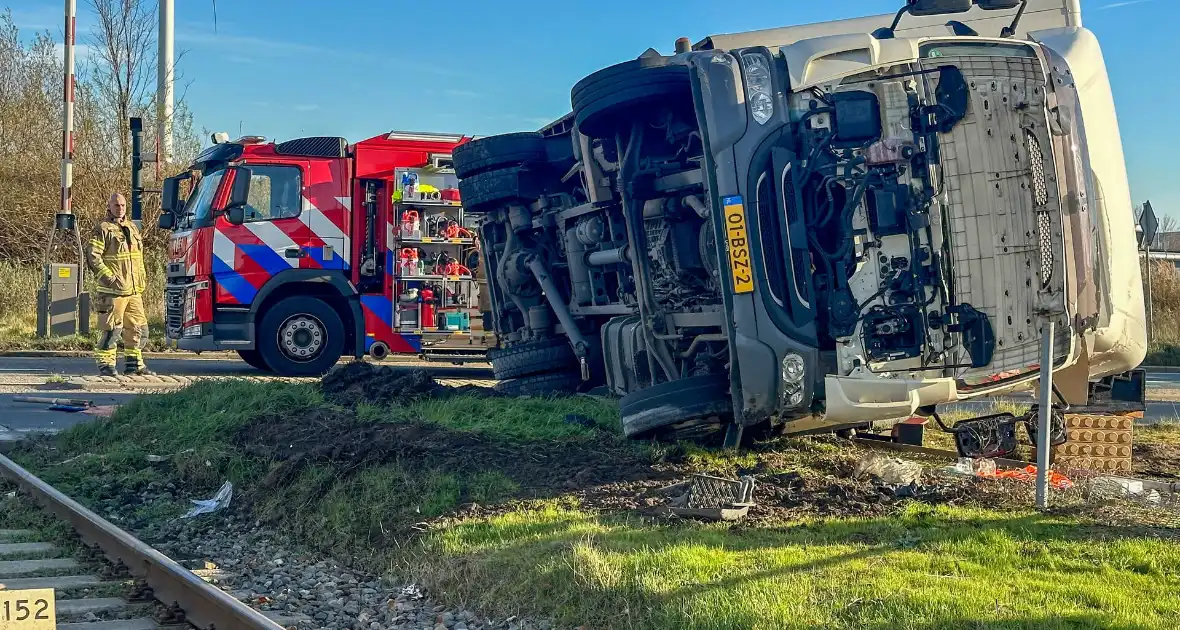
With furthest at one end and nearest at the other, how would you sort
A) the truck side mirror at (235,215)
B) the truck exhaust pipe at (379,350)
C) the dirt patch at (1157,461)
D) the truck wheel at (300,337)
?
1. the truck exhaust pipe at (379,350)
2. the truck wheel at (300,337)
3. the truck side mirror at (235,215)
4. the dirt patch at (1157,461)

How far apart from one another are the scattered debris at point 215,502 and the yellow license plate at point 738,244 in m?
3.12

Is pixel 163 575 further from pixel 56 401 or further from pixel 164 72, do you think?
pixel 164 72

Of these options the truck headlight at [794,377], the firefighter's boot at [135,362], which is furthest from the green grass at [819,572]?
the firefighter's boot at [135,362]

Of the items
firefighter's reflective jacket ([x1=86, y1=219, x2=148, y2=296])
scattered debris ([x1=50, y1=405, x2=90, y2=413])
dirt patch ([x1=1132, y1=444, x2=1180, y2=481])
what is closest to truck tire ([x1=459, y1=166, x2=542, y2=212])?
scattered debris ([x1=50, y1=405, x2=90, y2=413])

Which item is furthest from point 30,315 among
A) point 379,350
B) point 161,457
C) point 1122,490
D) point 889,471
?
point 1122,490

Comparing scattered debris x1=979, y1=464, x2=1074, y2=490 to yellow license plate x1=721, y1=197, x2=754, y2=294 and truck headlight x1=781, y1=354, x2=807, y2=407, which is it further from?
yellow license plate x1=721, y1=197, x2=754, y2=294

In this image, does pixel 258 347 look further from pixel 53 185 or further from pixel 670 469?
pixel 53 185

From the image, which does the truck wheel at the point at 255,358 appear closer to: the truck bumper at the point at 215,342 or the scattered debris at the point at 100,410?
the truck bumper at the point at 215,342

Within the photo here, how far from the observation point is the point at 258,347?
1367cm

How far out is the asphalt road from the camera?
31.5ft

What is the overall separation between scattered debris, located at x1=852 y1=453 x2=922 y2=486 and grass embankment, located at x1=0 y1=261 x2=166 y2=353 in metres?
14.0

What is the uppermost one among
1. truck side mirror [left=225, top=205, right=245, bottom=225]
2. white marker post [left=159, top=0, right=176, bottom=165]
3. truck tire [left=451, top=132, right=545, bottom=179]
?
white marker post [left=159, top=0, right=176, bottom=165]

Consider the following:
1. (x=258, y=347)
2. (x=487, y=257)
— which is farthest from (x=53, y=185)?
(x=487, y=257)

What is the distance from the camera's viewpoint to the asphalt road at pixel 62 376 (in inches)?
378
